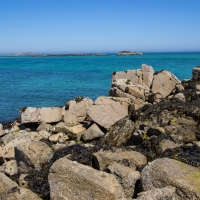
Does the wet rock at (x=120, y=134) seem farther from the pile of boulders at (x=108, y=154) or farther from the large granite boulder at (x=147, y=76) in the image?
the large granite boulder at (x=147, y=76)

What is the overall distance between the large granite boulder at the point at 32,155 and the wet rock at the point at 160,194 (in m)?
4.10

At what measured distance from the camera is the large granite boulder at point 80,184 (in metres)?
5.24

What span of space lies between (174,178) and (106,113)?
32.0 feet

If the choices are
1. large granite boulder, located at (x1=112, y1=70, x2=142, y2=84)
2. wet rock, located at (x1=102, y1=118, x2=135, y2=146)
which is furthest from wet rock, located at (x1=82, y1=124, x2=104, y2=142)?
large granite boulder, located at (x1=112, y1=70, x2=142, y2=84)

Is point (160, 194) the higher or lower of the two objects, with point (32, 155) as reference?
higher

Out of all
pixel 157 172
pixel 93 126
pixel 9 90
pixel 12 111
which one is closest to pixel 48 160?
pixel 157 172

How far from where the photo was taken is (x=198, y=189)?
→ 16.1ft

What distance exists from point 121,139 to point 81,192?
560cm

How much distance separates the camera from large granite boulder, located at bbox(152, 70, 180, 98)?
2202 centimetres

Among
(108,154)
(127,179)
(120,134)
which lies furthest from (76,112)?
(127,179)

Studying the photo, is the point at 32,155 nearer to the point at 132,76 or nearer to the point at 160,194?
the point at 160,194

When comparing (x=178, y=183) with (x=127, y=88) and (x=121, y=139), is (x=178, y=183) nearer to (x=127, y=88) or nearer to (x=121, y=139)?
(x=121, y=139)

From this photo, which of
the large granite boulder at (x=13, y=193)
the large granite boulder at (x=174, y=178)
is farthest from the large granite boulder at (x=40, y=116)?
the large granite boulder at (x=174, y=178)

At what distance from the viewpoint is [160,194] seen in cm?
485
